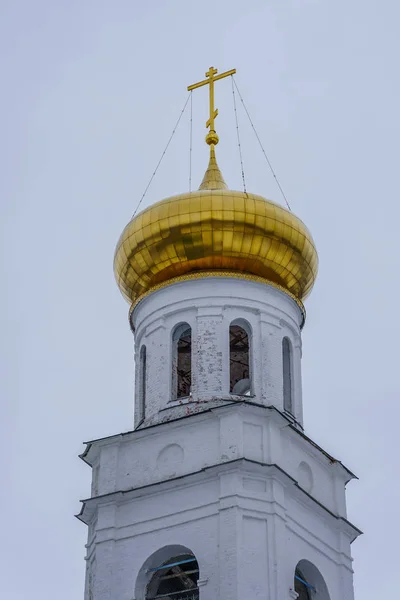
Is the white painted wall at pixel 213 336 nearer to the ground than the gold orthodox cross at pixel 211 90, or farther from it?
nearer to the ground

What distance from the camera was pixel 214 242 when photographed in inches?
872

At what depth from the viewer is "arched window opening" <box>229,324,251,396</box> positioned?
23.0 m

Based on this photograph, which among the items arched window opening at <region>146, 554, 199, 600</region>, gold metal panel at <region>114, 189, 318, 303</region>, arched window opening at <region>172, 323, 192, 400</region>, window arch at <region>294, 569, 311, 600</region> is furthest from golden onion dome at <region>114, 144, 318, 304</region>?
window arch at <region>294, 569, 311, 600</region>

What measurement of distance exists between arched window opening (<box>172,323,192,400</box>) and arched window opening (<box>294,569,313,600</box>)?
283cm

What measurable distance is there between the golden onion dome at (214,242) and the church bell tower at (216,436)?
0.02 meters

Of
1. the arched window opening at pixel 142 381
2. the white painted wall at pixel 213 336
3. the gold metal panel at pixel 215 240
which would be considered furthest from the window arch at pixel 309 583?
the gold metal panel at pixel 215 240

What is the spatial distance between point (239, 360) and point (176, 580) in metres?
3.81

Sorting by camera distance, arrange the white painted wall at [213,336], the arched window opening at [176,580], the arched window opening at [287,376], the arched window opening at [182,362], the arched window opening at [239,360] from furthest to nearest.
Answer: the arched window opening at [239,360] → the arched window opening at [287,376] → the arched window opening at [182,362] → the white painted wall at [213,336] → the arched window opening at [176,580]

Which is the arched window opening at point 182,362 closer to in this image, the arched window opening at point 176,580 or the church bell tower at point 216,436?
the church bell tower at point 216,436

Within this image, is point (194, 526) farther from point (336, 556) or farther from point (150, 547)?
point (336, 556)

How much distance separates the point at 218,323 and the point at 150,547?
344 centimetres

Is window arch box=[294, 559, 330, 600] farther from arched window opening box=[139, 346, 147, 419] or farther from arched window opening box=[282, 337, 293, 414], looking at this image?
arched window opening box=[139, 346, 147, 419]

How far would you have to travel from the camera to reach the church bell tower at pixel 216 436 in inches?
780

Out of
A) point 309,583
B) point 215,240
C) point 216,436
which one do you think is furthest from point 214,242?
point 309,583
